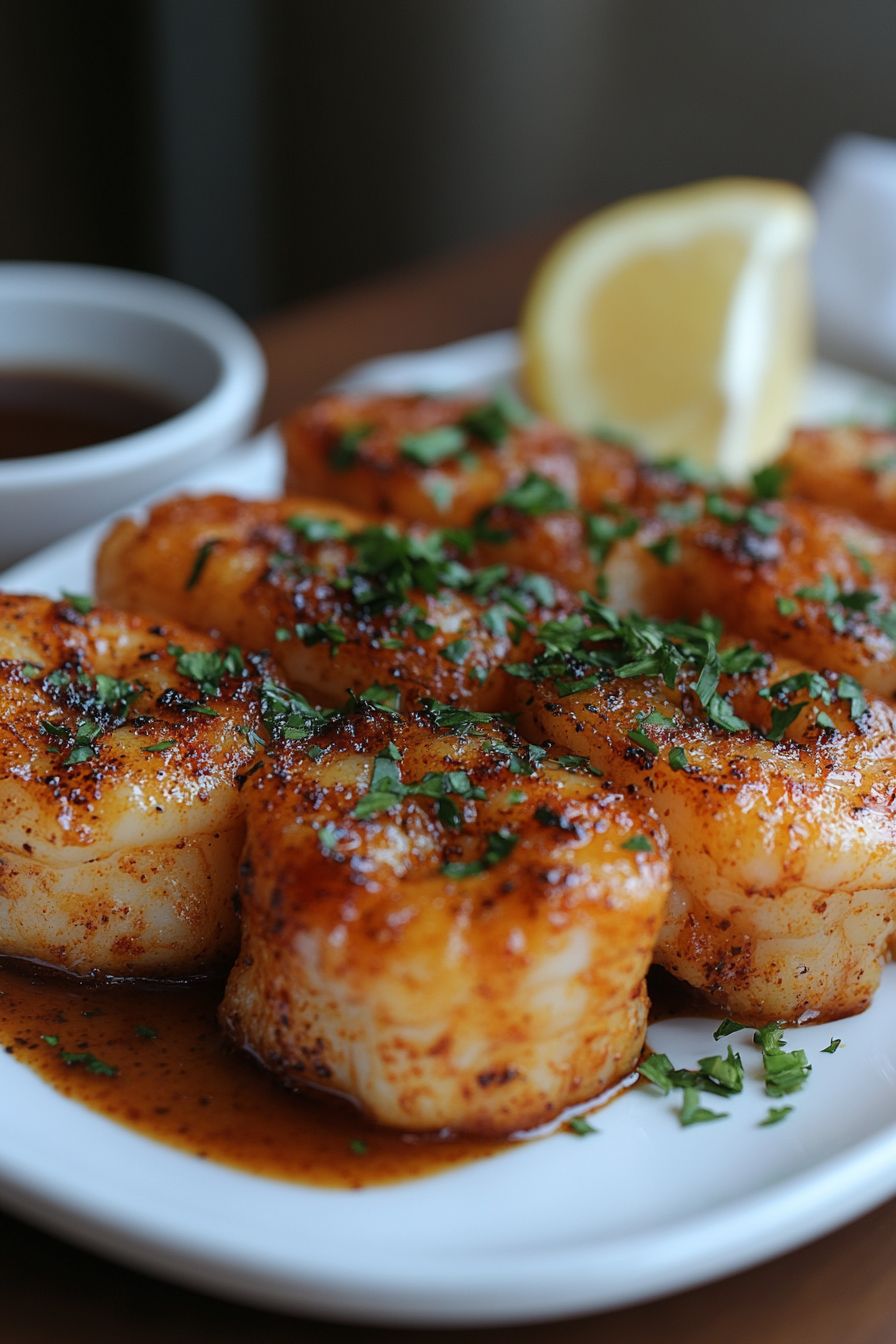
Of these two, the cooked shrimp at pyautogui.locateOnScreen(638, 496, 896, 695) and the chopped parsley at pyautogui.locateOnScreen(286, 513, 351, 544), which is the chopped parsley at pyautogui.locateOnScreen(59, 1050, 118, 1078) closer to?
the chopped parsley at pyautogui.locateOnScreen(286, 513, 351, 544)

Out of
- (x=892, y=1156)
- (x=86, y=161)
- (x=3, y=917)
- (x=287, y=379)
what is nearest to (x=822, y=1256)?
(x=892, y=1156)

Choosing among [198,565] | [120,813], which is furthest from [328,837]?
[198,565]

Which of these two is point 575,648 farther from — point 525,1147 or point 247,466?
point 247,466

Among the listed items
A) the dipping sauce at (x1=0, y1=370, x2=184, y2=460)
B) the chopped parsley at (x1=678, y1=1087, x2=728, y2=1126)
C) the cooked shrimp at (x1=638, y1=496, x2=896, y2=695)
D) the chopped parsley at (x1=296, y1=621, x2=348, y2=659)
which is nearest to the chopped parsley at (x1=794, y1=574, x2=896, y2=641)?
the cooked shrimp at (x1=638, y1=496, x2=896, y2=695)

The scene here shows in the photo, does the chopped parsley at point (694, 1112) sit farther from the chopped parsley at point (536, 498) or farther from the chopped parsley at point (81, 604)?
the chopped parsley at point (536, 498)

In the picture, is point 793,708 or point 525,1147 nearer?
point 525,1147

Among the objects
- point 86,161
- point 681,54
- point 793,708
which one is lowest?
point 86,161

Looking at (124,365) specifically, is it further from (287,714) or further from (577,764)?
(577,764)
